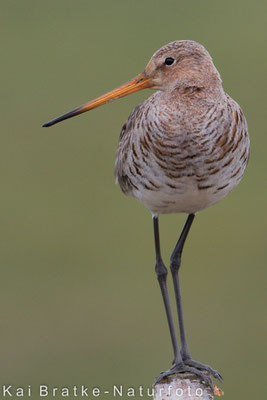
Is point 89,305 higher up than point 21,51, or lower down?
lower down

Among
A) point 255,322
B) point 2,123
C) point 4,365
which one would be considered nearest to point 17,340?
point 4,365

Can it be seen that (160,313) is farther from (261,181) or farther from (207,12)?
(207,12)

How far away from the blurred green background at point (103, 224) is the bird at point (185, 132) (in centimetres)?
418

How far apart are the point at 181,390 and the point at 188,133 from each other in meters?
1.74

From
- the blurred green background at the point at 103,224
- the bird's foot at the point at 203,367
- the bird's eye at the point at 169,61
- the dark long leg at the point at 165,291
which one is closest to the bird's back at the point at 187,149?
the bird's eye at the point at 169,61

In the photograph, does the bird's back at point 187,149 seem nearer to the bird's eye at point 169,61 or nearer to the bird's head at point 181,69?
the bird's head at point 181,69

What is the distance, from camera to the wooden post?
7164 millimetres

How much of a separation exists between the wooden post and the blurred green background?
4371 mm

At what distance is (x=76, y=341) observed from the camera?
43.1 feet

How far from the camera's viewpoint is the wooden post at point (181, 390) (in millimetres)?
7164

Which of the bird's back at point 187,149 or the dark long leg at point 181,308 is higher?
the bird's back at point 187,149

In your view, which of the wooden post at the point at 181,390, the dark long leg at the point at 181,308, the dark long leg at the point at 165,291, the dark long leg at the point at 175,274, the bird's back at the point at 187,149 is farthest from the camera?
the dark long leg at the point at 175,274

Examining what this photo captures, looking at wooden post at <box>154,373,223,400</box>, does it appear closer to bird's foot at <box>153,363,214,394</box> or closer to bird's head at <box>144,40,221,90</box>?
bird's foot at <box>153,363,214,394</box>

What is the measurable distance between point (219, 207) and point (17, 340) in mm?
3999
